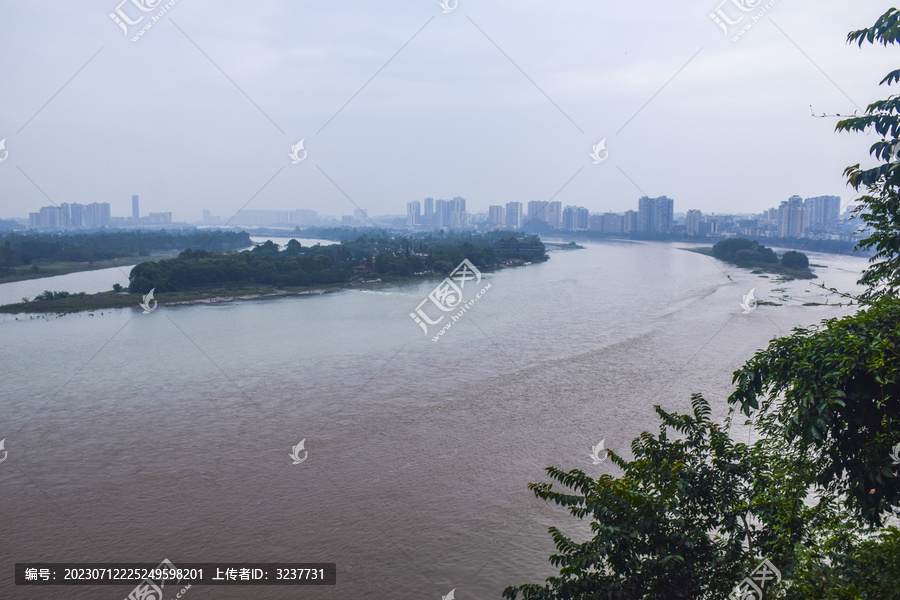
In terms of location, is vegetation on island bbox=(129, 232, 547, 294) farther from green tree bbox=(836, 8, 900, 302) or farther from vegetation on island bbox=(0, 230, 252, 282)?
green tree bbox=(836, 8, 900, 302)

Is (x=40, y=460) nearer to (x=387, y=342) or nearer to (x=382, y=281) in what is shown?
(x=387, y=342)

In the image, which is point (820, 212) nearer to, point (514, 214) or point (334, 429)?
point (514, 214)

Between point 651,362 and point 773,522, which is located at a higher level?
point 773,522

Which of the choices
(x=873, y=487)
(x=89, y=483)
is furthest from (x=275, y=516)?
(x=873, y=487)

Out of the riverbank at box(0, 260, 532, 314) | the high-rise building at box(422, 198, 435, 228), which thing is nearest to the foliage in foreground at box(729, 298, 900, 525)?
the riverbank at box(0, 260, 532, 314)

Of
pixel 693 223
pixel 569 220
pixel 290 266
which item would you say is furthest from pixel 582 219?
pixel 290 266
